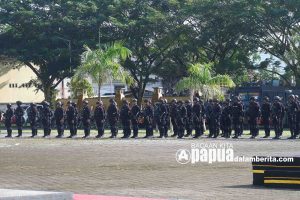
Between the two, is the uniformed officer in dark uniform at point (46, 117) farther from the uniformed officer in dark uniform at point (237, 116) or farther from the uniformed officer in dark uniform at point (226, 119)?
the uniformed officer in dark uniform at point (237, 116)

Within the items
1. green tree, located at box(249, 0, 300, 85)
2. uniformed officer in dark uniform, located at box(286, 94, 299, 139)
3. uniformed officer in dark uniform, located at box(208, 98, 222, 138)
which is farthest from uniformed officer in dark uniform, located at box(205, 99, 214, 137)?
green tree, located at box(249, 0, 300, 85)

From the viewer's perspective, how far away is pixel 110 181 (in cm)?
1339

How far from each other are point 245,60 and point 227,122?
2078 centimetres

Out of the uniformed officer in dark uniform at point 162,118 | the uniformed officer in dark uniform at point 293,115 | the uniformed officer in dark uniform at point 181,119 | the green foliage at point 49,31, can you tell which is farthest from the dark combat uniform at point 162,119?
the green foliage at point 49,31

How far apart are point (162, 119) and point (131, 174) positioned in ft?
47.3

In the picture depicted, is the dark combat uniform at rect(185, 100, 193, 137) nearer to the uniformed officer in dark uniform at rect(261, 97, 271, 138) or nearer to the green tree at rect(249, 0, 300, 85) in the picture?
the uniformed officer in dark uniform at rect(261, 97, 271, 138)

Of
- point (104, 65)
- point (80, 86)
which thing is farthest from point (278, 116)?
point (80, 86)

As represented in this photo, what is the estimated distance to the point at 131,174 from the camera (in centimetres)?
1456


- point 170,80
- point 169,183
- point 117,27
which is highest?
point 117,27

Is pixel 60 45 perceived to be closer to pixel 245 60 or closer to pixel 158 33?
pixel 158 33

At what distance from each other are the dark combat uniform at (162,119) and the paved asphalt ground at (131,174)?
7.23 meters

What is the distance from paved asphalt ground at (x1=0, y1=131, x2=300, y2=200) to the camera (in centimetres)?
1170

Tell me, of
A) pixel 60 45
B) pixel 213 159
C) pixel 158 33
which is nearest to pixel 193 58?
pixel 158 33

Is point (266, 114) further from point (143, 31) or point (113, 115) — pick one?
point (143, 31)
